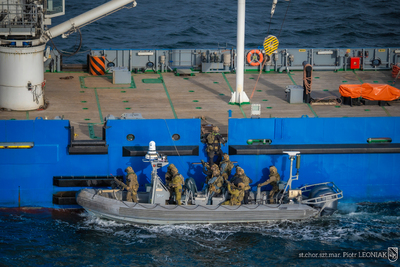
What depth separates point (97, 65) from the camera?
81.5 feet

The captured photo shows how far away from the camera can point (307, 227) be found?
18547mm

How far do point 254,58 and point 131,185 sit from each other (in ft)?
31.9

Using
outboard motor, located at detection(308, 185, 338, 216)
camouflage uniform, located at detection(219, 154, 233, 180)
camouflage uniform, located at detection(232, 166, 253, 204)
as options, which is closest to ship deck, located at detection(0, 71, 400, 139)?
camouflage uniform, located at detection(219, 154, 233, 180)

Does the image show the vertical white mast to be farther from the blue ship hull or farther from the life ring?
the life ring

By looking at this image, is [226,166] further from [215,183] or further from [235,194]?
[235,194]

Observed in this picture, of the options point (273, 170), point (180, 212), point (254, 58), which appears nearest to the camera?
point (180, 212)

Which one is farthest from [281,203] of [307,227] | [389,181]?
[389,181]

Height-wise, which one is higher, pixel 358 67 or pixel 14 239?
pixel 358 67

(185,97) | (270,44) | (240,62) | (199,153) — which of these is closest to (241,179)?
(199,153)

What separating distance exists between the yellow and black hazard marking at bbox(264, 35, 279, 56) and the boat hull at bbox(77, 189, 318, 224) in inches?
300

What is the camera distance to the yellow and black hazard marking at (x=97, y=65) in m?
24.8

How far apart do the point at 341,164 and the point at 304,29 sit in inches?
978

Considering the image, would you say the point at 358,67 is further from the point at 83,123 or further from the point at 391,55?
the point at 83,123

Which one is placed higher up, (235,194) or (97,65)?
(97,65)
